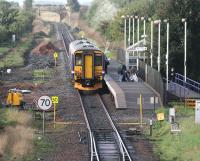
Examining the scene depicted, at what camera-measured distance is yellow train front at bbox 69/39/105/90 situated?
3581 centimetres

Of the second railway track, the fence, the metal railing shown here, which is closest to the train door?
the second railway track

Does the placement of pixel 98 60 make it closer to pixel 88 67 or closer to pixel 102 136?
pixel 88 67

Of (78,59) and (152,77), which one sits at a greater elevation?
(78,59)

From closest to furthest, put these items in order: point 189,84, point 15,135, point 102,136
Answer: point 15,135 < point 102,136 < point 189,84

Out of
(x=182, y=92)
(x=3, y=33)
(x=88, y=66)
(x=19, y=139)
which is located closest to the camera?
(x=19, y=139)

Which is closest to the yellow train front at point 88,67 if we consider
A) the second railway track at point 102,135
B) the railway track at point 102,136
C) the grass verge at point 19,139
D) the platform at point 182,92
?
the second railway track at point 102,135

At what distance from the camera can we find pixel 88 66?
36.0 meters

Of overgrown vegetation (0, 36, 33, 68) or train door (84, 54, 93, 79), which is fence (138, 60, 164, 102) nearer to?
train door (84, 54, 93, 79)

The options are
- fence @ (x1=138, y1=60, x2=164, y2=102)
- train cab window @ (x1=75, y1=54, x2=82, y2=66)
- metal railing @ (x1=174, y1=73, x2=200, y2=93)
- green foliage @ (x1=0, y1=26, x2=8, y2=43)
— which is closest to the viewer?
fence @ (x1=138, y1=60, x2=164, y2=102)

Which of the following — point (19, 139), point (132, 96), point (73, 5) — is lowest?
point (19, 139)

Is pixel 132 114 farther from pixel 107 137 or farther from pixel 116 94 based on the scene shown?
pixel 107 137

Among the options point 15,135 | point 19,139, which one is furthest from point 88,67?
point 19,139

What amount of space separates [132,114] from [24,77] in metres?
16.3

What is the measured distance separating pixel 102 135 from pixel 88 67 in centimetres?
1262
